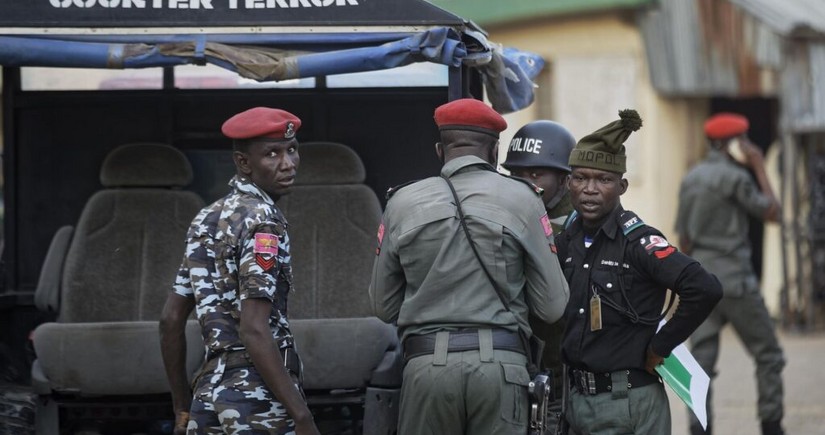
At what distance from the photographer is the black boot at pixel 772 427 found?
29.7 feet

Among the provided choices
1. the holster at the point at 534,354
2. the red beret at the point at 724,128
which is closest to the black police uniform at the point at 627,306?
the holster at the point at 534,354

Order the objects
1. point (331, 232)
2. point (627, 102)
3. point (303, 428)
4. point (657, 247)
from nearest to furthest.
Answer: point (303, 428) → point (657, 247) → point (331, 232) → point (627, 102)

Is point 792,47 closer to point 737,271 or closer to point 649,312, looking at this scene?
point 737,271

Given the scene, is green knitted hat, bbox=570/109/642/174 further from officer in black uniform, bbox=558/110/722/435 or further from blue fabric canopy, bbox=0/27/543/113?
blue fabric canopy, bbox=0/27/543/113

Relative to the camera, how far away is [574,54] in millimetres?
16219

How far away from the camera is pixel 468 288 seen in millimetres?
5277

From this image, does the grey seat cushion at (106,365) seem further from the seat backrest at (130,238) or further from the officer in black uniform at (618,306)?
the officer in black uniform at (618,306)

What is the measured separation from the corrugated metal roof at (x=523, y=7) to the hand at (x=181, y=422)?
1056 centimetres

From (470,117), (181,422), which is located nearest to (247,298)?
(181,422)

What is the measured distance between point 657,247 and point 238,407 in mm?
1696

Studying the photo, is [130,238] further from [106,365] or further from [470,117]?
[470,117]

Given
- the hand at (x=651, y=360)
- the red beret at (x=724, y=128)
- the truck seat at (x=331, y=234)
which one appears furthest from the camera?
the red beret at (x=724, y=128)

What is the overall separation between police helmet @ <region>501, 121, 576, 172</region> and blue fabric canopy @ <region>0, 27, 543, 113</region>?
1.52 ft

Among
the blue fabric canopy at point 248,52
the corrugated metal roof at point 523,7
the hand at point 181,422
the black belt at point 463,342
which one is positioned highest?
the corrugated metal roof at point 523,7
